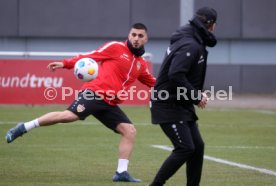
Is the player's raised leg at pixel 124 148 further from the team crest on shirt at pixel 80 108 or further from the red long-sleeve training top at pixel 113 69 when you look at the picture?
the team crest on shirt at pixel 80 108

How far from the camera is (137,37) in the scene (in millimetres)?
11188

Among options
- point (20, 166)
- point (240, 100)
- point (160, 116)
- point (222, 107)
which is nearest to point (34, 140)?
point (20, 166)

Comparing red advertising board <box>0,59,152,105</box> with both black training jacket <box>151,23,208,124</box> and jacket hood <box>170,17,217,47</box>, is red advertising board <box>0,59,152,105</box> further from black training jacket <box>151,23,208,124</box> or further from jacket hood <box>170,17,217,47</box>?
jacket hood <box>170,17,217,47</box>

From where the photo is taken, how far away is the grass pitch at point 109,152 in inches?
434

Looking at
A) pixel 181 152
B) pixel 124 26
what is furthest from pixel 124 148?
pixel 124 26

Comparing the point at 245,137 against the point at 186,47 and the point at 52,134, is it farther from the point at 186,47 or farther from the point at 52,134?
the point at 186,47

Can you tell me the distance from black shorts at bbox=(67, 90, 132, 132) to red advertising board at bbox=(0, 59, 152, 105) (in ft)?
40.8

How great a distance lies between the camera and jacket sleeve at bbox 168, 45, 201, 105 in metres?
8.70

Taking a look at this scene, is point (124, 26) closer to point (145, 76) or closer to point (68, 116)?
point (145, 76)

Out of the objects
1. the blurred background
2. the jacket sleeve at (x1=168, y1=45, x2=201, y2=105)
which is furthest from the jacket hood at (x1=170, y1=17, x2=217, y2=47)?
the blurred background

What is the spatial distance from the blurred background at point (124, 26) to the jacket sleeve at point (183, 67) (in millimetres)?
25684

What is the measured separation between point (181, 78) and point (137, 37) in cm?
261

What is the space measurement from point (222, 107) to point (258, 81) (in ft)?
27.0

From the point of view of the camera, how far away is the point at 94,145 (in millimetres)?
15516
